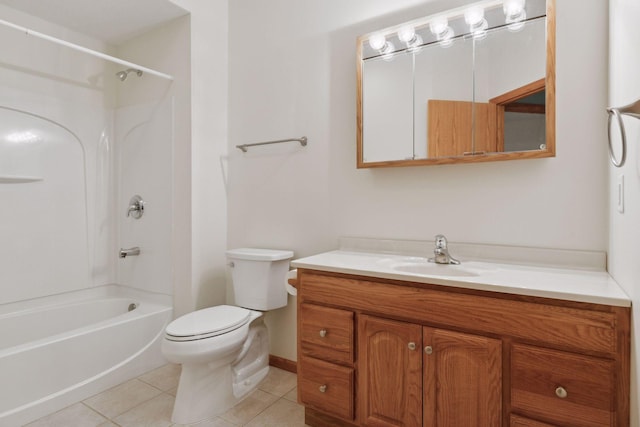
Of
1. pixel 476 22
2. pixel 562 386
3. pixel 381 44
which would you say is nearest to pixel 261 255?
pixel 381 44

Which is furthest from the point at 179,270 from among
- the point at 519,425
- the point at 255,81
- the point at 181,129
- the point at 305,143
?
the point at 519,425

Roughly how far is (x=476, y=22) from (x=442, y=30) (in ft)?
0.52

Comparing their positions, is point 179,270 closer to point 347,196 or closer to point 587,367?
point 347,196

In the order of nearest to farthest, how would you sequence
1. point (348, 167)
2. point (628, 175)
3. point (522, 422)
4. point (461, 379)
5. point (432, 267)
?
1. point (628, 175)
2. point (522, 422)
3. point (461, 379)
4. point (432, 267)
5. point (348, 167)

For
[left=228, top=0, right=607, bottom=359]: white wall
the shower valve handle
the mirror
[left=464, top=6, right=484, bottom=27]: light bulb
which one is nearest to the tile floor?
[left=228, top=0, right=607, bottom=359]: white wall

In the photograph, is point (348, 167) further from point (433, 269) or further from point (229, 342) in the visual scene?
point (229, 342)

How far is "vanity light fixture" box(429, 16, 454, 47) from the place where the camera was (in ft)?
5.73

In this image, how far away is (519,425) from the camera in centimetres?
120

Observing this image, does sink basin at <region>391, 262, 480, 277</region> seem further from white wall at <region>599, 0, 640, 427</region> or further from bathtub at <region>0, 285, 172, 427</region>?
bathtub at <region>0, 285, 172, 427</region>

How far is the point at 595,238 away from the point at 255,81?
219 cm

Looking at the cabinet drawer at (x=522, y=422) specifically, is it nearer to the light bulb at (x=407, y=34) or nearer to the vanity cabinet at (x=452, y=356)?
the vanity cabinet at (x=452, y=356)

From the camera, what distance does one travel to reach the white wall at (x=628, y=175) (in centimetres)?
97

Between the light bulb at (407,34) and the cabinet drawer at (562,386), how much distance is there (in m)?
1.54

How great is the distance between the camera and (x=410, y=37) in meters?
1.85
